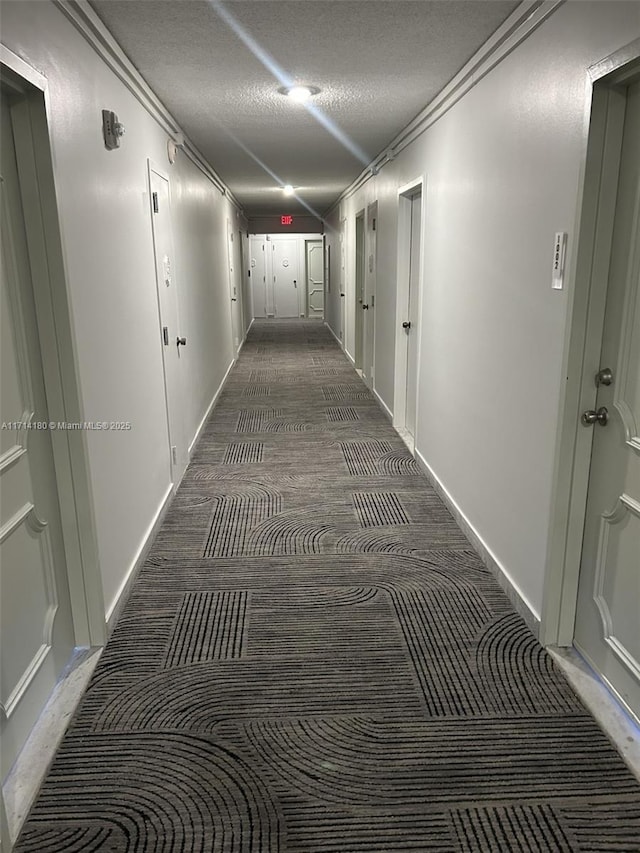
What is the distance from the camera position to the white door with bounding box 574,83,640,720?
1.93m

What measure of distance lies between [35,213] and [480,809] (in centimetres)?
221

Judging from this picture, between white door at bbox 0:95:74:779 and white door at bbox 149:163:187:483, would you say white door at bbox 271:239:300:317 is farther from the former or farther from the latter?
white door at bbox 0:95:74:779

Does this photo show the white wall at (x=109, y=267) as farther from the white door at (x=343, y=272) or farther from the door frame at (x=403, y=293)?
the white door at (x=343, y=272)

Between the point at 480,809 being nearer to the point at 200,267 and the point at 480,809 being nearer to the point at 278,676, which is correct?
the point at 278,676

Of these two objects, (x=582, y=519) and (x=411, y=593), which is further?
(x=411, y=593)

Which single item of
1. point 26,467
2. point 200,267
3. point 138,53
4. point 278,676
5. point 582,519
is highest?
point 138,53

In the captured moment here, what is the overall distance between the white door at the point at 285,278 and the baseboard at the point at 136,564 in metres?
12.5

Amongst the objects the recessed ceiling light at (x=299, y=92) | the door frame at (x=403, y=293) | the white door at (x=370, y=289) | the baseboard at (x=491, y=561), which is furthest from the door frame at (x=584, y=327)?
the white door at (x=370, y=289)

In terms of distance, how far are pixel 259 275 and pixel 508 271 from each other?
13622 millimetres

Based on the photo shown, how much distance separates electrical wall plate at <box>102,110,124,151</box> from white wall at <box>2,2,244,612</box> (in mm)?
44

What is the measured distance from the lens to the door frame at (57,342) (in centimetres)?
190

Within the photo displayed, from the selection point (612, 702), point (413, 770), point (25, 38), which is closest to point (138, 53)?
point (25, 38)

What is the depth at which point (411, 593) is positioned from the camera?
2826 millimetres

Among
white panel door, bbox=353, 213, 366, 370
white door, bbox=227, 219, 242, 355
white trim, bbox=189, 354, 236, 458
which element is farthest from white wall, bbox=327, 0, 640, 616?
white door, bbox=227, 219, 242, 355
